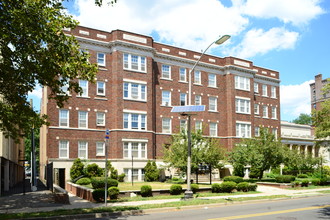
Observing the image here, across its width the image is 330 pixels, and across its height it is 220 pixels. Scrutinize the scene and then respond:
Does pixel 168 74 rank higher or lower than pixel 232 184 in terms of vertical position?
higher

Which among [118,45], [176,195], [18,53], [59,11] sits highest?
[118,45]

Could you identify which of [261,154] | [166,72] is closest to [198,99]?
[166,72]

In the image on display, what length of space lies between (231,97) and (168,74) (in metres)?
9.63

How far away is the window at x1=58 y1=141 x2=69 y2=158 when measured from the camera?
33875 mm

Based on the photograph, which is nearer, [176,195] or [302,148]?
[176,195]

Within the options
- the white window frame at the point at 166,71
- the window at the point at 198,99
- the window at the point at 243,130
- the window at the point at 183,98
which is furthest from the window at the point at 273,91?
the white window frame at the point at 166,71

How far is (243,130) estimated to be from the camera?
1857 inches

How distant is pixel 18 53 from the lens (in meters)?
14.6

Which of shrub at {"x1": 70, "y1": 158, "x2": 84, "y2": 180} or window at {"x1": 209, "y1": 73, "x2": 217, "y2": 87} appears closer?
shrub at {"x1": 70, "y1": 158, "x2": 84, "y2": 180}


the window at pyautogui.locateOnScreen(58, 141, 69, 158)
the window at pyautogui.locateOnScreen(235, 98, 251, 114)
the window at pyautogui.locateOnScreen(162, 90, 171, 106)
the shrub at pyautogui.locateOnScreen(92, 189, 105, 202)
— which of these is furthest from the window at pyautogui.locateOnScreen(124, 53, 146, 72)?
the shrub at pyautogui.locateOnScreen(92, 189, 105, 202)

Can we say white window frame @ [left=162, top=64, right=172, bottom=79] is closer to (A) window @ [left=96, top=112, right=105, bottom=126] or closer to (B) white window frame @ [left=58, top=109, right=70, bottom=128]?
(A) window @ [left=96, top=112, right=105, bottom=126]

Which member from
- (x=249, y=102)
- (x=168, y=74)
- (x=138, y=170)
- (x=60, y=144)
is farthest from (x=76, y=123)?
(x=249, y=102)

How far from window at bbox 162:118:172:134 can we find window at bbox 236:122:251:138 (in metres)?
10.6

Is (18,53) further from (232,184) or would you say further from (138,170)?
(138,170)
